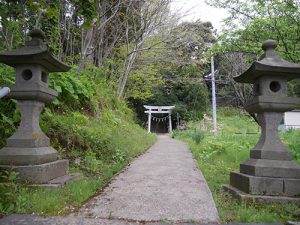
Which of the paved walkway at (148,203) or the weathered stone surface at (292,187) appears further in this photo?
the weathered stone surface at (292,187)

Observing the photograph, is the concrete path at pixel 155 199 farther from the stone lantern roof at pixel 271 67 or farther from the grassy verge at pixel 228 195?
the stone lantern roof at pixel 271 67

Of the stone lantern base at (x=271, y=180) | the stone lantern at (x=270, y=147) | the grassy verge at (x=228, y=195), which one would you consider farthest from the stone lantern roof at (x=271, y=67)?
the grassy verge at (x=228, y=195)

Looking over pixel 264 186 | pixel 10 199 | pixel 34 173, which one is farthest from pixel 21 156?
pixel 264 186

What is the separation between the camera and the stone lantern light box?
4.37 metres

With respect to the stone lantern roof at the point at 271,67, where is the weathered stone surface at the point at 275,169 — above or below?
below

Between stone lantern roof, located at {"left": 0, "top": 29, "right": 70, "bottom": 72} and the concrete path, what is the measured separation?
218 centimetres

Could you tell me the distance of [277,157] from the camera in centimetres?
447

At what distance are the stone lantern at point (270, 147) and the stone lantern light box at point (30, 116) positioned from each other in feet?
9.26

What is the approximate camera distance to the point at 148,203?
3963 mm

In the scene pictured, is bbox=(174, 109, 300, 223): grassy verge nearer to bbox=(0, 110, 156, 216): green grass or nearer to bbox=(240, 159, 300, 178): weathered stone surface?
bbox=(240, 159, 300, 178): weathered stone surface

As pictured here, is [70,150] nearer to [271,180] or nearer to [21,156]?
[21,156]

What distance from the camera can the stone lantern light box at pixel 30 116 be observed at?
4.37 meters

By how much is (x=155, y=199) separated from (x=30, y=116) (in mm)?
2238

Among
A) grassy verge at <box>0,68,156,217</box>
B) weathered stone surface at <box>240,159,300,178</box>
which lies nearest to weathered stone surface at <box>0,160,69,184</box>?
grassy verge at <box>0,68,156,217</box>
